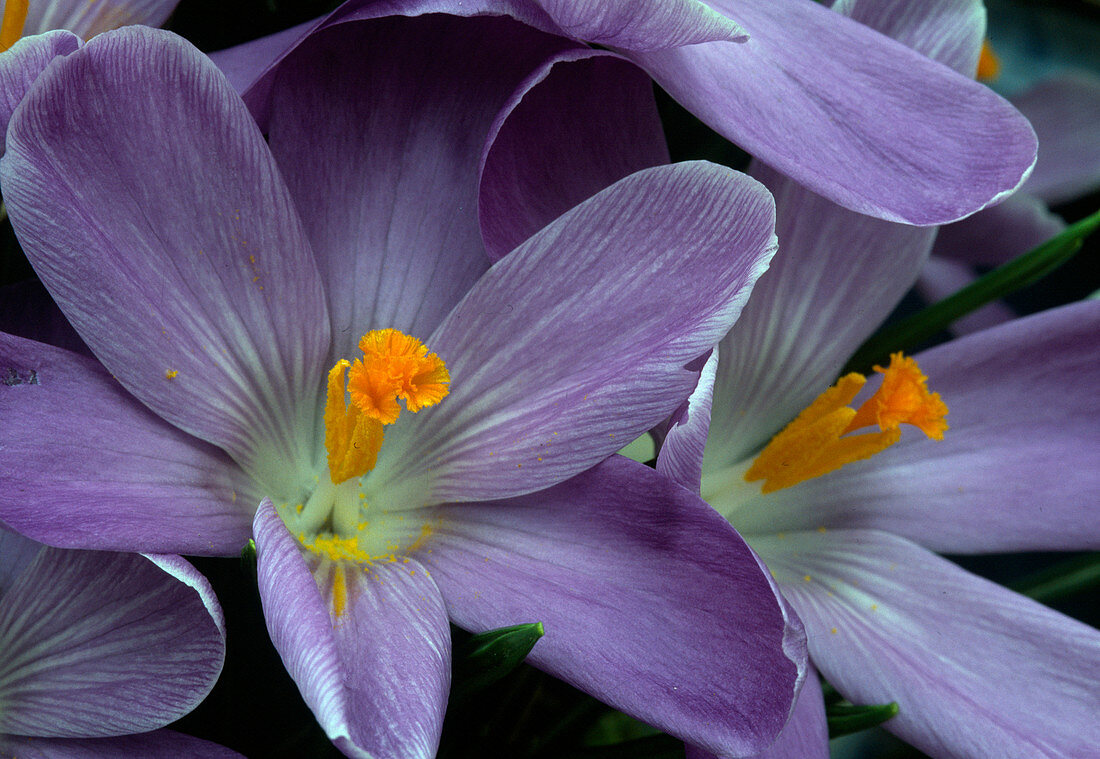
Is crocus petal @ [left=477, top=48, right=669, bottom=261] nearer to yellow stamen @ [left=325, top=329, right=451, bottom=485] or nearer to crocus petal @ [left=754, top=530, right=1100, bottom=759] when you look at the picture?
yellow stamen @ [left=325, top=329, right=451, bottom=485]

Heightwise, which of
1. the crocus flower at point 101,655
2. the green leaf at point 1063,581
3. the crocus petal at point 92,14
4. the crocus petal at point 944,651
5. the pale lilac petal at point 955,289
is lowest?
the green leaf at point 1063,581

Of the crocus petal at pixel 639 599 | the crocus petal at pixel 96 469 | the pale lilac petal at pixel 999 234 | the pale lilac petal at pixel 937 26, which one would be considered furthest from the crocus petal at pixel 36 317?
the pale lilac petal at pixel 999 234

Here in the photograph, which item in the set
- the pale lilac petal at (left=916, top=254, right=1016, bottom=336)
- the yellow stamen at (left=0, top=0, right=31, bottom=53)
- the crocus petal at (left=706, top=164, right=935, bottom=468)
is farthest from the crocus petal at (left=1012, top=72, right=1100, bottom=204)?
the yellow stamen at (left=0, top=0, right=31, bottom=53)

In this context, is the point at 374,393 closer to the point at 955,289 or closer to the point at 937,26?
the point at 937,26

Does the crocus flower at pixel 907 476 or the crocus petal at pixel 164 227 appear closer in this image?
the crocus petal at pixel 164 227

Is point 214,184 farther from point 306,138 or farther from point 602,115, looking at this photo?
point 602,115

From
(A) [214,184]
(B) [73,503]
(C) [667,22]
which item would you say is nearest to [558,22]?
(C) [667,22]

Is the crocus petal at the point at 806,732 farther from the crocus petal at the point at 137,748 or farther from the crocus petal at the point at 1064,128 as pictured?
the crocus petal at the point at 1064,128
